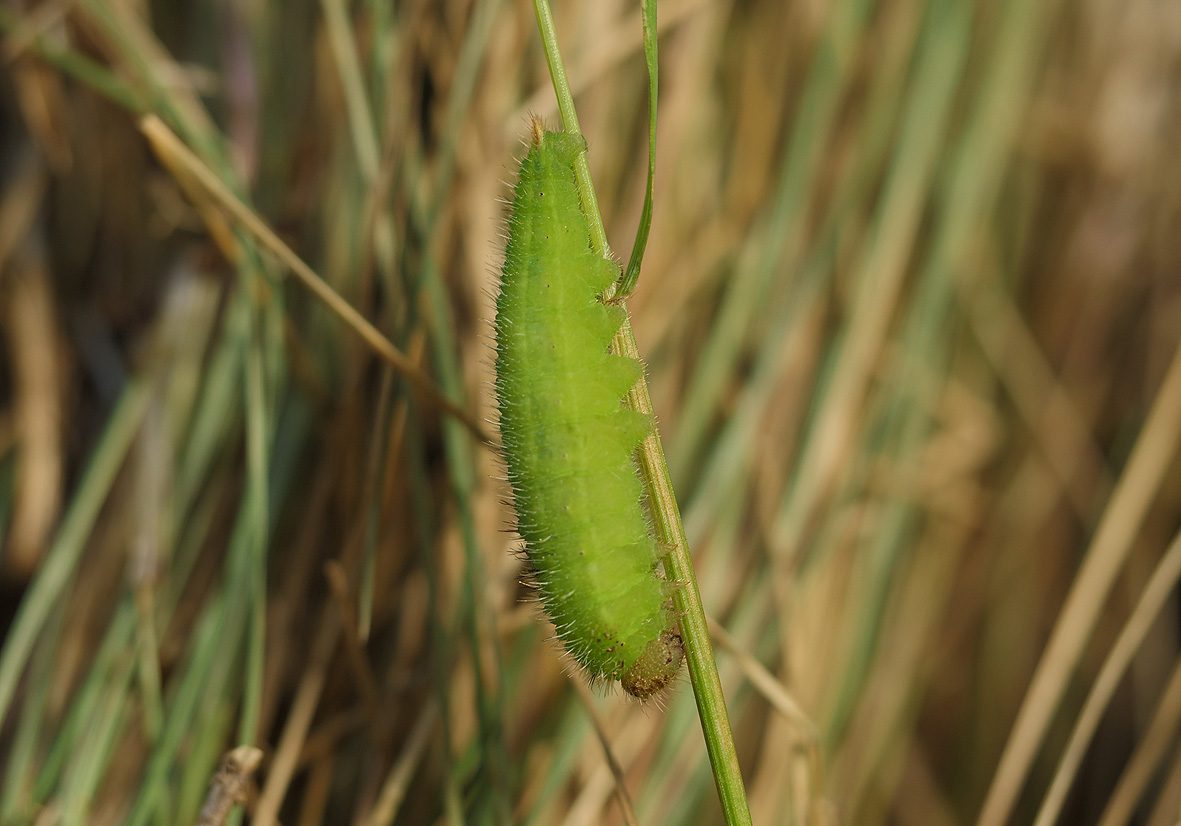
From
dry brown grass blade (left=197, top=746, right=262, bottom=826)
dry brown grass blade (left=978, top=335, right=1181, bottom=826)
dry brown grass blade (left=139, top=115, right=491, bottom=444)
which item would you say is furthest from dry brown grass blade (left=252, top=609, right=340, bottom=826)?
dry brown grass blade (left=978, top=335, right=1181, bottom=826)

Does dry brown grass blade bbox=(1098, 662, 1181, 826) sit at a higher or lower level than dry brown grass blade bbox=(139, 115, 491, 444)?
lower

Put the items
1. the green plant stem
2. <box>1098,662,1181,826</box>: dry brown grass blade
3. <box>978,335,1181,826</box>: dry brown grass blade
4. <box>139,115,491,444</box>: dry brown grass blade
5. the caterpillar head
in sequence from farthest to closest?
<box>978,335,1181,826</box>: dry brown grass blade
<box>1098,662,1181,826</box>: dry brown grass blade
<box>139,115,491,444</box>: dry brown grass blade
the caterpillar head
the green plant stem

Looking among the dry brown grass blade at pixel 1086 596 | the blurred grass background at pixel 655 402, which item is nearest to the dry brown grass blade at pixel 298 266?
the blurred grass background at pixel 655 402

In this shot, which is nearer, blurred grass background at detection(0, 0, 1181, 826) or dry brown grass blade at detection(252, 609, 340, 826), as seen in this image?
dry brown grass blade at detection(252, 609, 340, 826)

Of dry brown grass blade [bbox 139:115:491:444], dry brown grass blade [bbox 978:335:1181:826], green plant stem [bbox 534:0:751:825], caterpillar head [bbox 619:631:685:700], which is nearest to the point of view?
green plant stem [bbox 534:0:751:825]

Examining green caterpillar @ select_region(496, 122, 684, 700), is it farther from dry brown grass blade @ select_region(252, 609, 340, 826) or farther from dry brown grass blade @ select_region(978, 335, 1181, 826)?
dry brown grass blade @ select_region(978, 335, 1181, 826)

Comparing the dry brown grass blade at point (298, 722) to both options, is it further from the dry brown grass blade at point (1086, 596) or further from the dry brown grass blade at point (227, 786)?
the dry brown grass blade at point (1086, 596)
